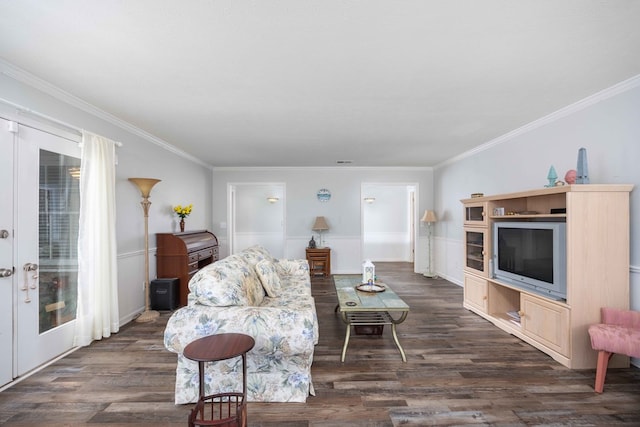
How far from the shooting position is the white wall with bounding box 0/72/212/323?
2.45 m

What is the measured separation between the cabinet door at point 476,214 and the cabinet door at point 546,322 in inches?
41.8

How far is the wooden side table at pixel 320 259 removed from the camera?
634 cm

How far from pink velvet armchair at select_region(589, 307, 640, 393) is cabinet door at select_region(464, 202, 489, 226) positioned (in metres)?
1.54

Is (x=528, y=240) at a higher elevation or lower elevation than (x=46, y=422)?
higher

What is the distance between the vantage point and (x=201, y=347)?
164 cm

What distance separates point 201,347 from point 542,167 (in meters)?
4.06

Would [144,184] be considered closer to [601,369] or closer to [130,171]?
[130,171]

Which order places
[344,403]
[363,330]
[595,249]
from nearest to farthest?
[344,403] → [595,249] → [363,330]

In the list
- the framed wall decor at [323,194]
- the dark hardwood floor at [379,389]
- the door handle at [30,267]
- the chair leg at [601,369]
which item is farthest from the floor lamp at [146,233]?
the chair leg at [601,369]

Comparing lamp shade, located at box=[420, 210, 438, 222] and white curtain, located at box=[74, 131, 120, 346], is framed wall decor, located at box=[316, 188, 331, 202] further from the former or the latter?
white curtain, located at box=[74, 131, 120, 346]

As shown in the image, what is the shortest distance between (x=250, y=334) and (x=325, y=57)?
6.61 feet

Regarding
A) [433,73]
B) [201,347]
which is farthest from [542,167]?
[201,347]

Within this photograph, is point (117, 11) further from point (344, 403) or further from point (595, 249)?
point (595, 249)

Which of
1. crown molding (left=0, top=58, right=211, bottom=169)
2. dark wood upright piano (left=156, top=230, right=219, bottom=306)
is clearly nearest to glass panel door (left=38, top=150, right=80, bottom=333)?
crown molding (left=0, top=58, right=211, bottom=169)
